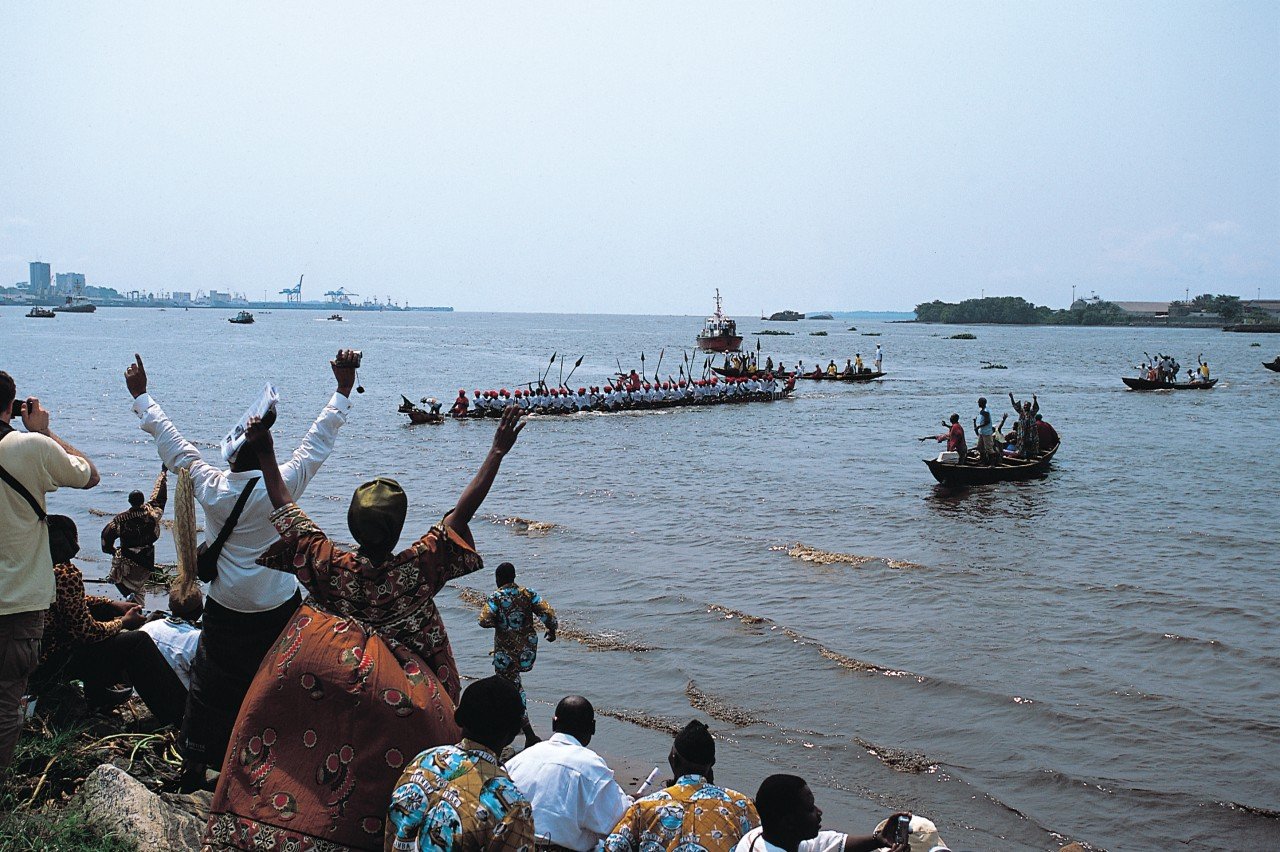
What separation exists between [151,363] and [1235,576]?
7439cm

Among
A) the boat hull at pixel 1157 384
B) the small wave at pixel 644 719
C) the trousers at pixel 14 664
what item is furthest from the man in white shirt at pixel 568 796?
the boat hull at pixel 1157 384

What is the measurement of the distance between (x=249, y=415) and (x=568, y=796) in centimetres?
215

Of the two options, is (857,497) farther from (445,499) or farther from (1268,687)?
(1268,687)

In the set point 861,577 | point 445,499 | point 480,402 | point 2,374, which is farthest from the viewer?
point 480,402

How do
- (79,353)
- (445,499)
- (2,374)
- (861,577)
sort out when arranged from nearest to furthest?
(2,374)
(861,577)
(445,499)
(79,353)

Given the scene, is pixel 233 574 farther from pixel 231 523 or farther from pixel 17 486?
pixel 17 486

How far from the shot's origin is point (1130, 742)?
9711 millimetres

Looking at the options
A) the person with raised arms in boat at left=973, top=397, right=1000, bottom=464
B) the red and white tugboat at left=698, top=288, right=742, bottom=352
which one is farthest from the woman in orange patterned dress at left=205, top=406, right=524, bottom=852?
the red and white tugboat at left=698, top=288, right=742, bottom=352

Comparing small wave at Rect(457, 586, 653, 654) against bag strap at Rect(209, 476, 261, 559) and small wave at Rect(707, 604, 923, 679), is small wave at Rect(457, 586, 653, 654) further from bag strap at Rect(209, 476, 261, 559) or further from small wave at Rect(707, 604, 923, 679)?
bag strap at Rect(209, 476, 261, 559)

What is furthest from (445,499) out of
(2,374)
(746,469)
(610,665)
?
(2,374)

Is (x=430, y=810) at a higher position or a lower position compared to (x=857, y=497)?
higher

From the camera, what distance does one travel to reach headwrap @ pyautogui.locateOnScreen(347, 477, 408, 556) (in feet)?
12.0

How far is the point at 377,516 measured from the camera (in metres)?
3.66

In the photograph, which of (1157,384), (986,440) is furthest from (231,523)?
(1157,384)
